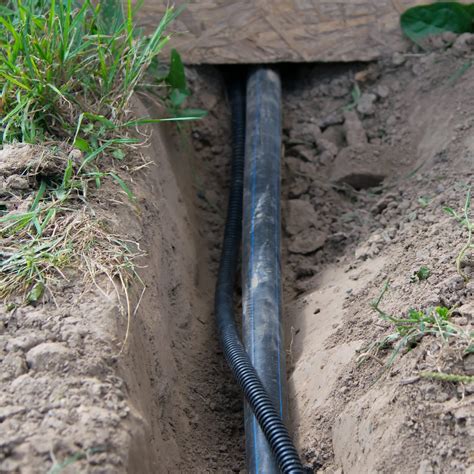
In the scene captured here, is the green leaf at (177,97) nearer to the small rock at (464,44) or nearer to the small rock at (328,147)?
the small rock at (328,147)

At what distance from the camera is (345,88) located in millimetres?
3518

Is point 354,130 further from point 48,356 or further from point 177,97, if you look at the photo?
point 48,356

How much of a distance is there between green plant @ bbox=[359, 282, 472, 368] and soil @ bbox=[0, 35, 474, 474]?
0.03 m

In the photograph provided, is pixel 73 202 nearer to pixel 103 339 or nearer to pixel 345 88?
pixel 103 339

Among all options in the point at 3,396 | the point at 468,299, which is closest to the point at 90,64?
the point at 3,396

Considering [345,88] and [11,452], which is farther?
[345,88]

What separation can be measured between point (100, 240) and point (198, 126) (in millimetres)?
1365

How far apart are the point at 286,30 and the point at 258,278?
142 cm

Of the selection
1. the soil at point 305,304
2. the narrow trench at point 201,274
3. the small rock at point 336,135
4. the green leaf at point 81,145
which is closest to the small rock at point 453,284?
the soil at point 305,304

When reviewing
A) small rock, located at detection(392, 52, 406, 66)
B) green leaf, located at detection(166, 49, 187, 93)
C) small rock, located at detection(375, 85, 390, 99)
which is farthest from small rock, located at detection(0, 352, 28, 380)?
small rock, located at detection(392, 52, 406, 66)

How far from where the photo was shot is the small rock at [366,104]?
3.38 m

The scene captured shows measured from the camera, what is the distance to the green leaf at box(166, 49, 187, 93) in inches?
123

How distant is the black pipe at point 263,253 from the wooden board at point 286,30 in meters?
0.14

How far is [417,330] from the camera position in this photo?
77.3 inches
